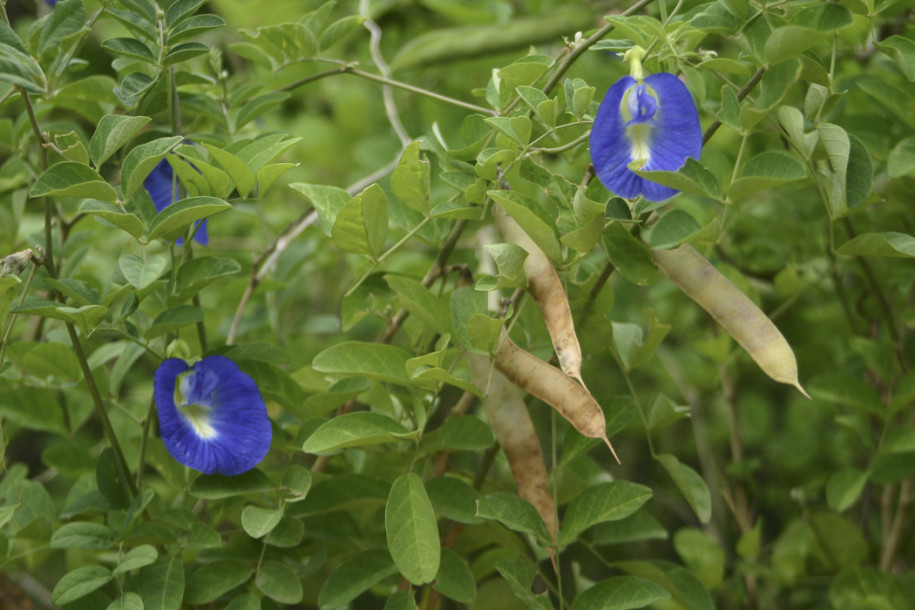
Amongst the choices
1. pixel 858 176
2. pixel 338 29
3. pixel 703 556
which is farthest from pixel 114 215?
pixel 703 556

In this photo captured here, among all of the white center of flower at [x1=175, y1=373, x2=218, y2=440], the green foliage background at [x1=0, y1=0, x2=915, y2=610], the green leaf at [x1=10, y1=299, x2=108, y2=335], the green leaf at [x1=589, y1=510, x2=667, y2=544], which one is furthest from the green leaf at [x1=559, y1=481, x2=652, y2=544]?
the green leaf at [x1=10, y1=299, x2=108, y2=335]

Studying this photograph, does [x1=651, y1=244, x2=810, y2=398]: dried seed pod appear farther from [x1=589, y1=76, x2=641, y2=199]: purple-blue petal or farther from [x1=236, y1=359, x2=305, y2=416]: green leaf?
[x1=236, y1=359, x2=305, y2=416]: green leaf

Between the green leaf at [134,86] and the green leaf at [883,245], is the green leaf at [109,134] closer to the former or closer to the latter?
the green leaf at [134,86]

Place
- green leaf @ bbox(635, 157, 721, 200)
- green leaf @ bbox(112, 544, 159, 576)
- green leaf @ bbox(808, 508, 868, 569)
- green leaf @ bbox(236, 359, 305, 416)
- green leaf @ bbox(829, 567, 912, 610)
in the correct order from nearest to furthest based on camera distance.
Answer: green leaf @ bbox(635, 157, 721, 200) < green leaf @ bbox(112, 544, 159, 576) < green leaf @ bbox(236, 359, 305, 416) < green leaf @ bbox(829, 567, 912, 610) < green leaf @ bbox(808, 508, 868, 569)

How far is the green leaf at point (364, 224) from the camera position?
2.38ft

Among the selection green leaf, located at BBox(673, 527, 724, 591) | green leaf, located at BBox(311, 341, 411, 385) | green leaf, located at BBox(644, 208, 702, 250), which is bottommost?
green leaf, located at BBox(673, 527, 724, 591)

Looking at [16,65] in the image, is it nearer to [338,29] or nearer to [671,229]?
[338,29]

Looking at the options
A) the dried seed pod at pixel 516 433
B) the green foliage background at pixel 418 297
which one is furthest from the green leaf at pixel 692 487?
the dried seed pod at pixel 516 433

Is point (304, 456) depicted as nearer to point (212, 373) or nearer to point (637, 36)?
point (212, 373)

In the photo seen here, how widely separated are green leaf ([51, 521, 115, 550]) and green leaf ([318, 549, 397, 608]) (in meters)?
0.20

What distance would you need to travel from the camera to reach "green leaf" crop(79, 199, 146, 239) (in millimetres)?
654

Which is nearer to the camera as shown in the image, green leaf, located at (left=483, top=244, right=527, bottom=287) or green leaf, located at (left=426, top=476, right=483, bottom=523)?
green leaf, located at (left=483, top=244, right=527, bottom=287)

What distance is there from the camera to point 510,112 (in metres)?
0.80

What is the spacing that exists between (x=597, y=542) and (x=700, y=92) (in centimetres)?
46
